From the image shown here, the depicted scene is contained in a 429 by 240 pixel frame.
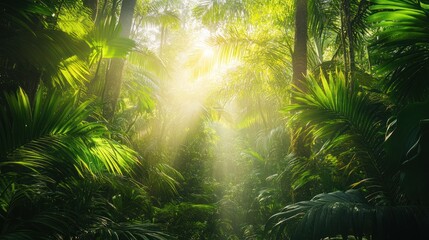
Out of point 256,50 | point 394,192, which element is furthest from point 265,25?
point 394,192

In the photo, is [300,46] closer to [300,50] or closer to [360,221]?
[300,50]

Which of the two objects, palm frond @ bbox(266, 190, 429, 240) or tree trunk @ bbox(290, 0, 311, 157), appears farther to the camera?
tree trunk @ bbox(290, 0, 311, 157)

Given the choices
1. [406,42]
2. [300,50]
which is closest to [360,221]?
[406,42]

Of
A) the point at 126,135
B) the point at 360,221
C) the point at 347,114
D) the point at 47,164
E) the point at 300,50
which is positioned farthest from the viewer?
the point at 300,50

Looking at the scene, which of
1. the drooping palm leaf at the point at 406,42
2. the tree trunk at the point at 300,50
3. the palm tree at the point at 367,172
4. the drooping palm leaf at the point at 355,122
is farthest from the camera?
the tree trunk at the point at 300,50

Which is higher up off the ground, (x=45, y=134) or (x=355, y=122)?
(x=355, y=122)

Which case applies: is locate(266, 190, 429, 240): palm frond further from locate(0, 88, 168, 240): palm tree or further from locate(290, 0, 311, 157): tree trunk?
locate(290, 0, 311, 157): tree trunk

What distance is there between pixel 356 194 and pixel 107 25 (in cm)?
266

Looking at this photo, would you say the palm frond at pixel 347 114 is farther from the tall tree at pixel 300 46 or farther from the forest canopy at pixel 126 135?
the tall tree at pixel 300 46

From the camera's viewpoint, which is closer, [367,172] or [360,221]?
[360,221]

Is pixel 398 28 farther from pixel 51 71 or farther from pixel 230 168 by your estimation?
pixel 230 168

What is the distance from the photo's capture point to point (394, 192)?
2.48 meters

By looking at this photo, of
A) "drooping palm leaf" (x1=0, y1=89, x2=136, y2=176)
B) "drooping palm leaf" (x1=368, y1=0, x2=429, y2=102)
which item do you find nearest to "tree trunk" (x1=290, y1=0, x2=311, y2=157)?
"drooping palm leaf" (x1=368, y1=0, x2=429, y2=102)

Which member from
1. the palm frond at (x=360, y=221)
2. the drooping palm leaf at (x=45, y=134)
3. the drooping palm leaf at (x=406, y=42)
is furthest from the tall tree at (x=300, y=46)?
the drooping palm leaf at (x=45, y=134)
